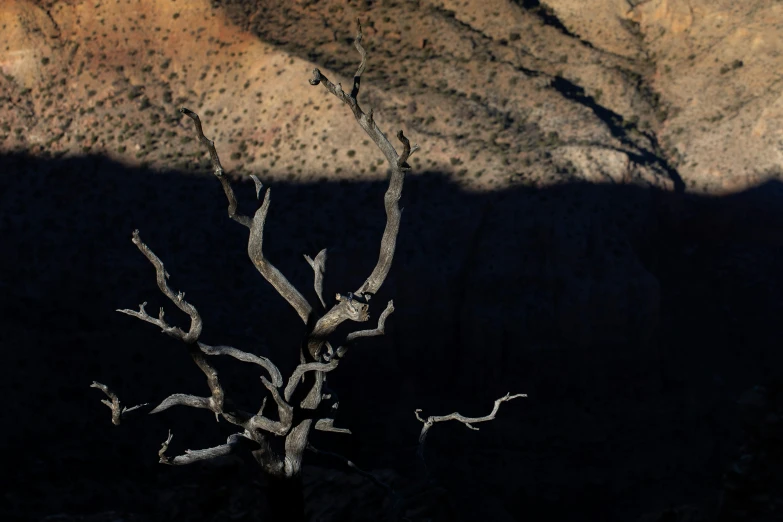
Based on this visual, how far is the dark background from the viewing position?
29.9 metres

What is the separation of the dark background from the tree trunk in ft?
39.7

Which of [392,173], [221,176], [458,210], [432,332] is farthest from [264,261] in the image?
[458,210]

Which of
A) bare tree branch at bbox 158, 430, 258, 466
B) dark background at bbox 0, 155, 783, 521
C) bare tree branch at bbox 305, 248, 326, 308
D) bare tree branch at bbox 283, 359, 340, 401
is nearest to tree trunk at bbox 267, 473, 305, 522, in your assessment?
bare tree branch at bbox 158, 430, 258, 466

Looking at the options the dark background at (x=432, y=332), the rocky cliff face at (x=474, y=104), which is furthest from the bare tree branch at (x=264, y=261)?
the rocky cliff face at (x=474, y=104)

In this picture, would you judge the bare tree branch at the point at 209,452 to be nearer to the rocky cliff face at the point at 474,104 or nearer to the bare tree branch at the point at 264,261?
the bare tree branch at the point at 264,261

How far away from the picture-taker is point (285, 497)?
1620cm

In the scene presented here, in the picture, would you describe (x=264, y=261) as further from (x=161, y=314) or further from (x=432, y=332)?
(x=432, y=332)

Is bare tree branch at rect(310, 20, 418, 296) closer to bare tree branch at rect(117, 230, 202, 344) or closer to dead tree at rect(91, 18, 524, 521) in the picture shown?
dead tree at rect(91, 18, 524, 521)

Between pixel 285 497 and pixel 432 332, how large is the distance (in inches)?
656

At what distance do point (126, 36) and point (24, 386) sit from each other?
17.4m

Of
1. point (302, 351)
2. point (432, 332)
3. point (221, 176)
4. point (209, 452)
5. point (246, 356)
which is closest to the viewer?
point (221, 176)

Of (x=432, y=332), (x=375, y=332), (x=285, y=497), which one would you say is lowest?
(x=432, y=332)

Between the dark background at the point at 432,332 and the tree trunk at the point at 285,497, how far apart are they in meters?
12.1

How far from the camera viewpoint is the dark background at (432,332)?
2992cm
